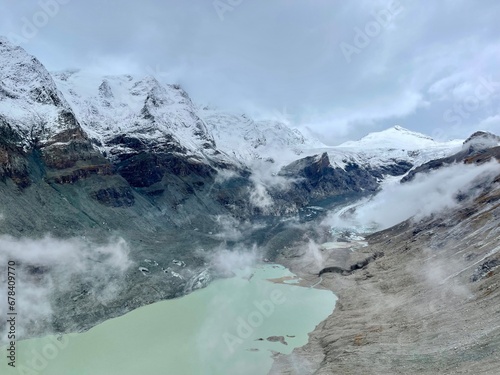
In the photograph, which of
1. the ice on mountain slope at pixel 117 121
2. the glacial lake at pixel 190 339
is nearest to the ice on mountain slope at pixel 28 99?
the ice on mountain slope at pixel 117 121

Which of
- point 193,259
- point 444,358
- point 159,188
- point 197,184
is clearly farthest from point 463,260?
point 197,184

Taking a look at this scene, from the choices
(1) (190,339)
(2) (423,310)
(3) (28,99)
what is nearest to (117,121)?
(3) (28,99)

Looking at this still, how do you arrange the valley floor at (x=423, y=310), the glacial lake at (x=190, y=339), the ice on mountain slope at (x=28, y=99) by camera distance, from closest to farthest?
the valley floor at (x=423, y=310)
the glacial lake at (x=190, y=339)
the ice on mountain slope at (x=28, y=99)

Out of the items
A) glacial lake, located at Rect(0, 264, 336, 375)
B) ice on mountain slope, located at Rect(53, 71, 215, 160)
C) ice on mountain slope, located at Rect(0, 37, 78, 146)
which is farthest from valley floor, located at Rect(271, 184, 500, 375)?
ice on mountain slope, located at Rect(53, 71, 215, 160)

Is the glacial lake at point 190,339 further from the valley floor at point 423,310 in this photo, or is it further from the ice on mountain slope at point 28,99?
the ice on mountain slope at point 28,99

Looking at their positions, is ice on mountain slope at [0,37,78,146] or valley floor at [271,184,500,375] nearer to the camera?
valley floor at [271,184,500,375]

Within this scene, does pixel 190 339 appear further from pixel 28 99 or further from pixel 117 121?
pixel 117 121

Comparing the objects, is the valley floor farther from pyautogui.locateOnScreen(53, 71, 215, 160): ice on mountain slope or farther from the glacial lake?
pyautogui.locateOnScreen(53, 71, 215, 160): ice on mountain slope
